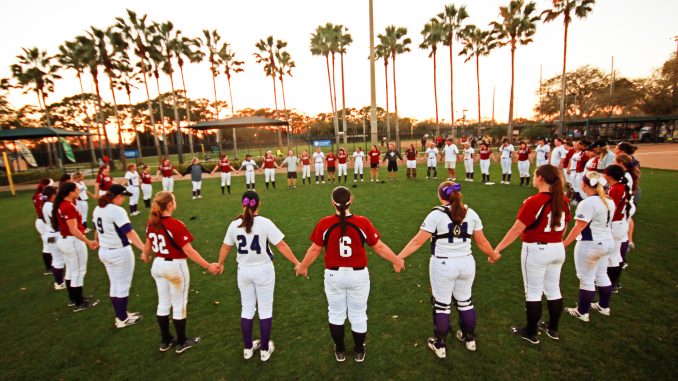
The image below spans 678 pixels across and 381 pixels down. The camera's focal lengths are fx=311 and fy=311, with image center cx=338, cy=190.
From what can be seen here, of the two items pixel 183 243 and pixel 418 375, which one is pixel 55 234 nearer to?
pixel 183 243

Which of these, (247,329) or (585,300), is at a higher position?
(247,329)

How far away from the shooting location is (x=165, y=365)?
4.09 meters

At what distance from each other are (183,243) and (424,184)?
14436mm

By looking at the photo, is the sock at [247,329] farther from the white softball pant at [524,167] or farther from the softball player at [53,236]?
the white softball pant at [524,167]

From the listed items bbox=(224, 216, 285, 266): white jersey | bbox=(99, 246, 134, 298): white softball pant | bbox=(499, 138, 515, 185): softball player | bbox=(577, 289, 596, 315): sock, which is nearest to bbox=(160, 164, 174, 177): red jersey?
bbox=(99, 246, 134, 298): white softball pant

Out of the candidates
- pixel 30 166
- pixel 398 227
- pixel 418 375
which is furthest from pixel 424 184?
pixel 30 166

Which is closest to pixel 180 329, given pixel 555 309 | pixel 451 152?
pixel 555 309

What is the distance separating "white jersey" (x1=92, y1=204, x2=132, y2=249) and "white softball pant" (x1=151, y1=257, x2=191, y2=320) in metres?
0.94

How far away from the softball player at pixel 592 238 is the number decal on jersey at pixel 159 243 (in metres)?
5.14

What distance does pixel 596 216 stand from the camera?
4.19 metres

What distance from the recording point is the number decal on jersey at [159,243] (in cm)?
391

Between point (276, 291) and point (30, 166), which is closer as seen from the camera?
point (276, 291)

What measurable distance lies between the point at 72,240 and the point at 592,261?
26.9 feet

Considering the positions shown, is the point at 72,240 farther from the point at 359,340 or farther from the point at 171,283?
the point at 359,340
